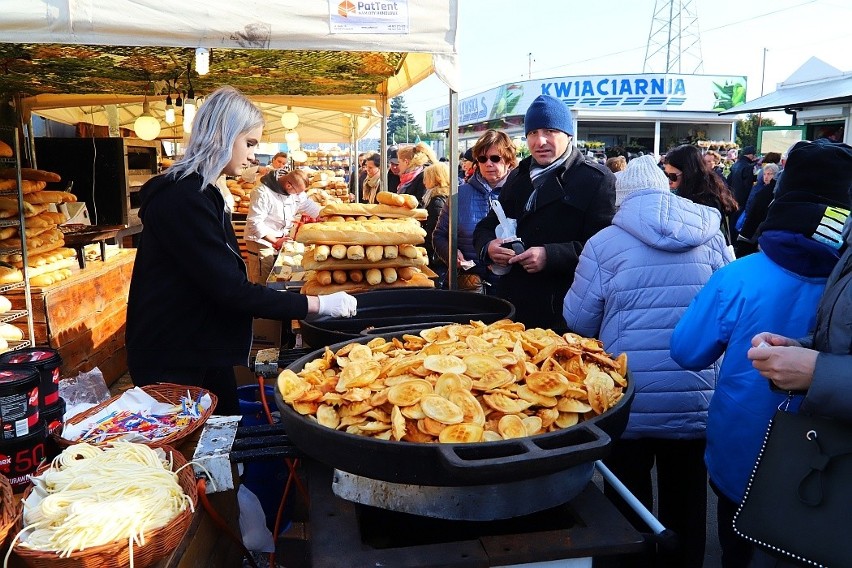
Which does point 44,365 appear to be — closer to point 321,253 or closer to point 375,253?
point 321,253

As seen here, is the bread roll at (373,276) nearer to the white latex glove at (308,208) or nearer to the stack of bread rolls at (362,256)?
the stack of bread rolls at (362,256)

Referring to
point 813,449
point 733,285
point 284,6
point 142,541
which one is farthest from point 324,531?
point 284,6

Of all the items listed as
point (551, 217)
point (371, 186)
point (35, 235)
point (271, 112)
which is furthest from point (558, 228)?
point (271, 112)

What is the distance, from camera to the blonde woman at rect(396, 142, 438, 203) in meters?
6.65

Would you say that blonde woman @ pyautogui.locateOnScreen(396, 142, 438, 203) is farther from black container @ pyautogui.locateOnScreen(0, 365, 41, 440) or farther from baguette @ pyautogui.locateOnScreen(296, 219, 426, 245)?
black container @ pyautogui.locateOnScreen(0, 365, 41, 440)

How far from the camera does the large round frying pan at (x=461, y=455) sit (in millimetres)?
1179

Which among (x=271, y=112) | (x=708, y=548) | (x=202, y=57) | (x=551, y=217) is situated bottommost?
(x=708, y=548)

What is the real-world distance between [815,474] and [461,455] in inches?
36.6

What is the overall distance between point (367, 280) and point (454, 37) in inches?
52.5

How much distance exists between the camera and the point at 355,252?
10.9 ft

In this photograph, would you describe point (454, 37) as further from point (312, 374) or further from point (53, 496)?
point (53, 496)

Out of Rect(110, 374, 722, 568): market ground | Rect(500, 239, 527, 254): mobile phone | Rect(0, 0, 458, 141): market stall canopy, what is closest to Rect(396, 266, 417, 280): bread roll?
Rect(500, 239, 527, 254): mobile phone

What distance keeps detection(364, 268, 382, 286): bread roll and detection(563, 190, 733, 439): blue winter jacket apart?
51.2 inches

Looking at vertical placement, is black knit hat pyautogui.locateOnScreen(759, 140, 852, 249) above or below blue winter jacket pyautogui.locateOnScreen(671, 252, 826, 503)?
above
